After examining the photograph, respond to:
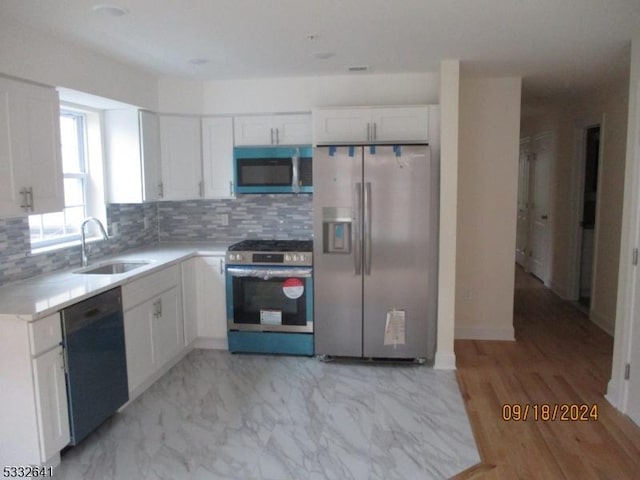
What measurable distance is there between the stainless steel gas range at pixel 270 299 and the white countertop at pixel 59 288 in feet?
1.70

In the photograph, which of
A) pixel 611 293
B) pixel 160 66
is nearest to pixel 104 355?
pixel 160 66

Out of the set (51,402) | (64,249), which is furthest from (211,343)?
(51,402)

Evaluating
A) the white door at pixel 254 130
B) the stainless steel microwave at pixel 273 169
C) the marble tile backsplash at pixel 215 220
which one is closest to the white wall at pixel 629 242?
the stainless steel microwave at pixel 273 169

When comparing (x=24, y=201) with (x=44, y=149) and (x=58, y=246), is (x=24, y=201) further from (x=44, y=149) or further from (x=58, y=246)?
(x=58, y=246)

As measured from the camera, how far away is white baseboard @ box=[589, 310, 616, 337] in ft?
15.2

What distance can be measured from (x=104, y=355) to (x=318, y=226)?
1789 millimetres

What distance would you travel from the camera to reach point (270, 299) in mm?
4047

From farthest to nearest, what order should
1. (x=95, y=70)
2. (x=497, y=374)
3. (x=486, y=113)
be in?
(x=486, y=113), (x=497, y=374), (x=95, y=70)

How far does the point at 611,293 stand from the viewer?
467cm

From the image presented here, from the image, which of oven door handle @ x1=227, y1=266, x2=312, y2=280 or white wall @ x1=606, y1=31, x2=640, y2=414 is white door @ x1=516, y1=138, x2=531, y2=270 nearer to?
white wall @ x1=606, y1=31, x2=640, y2=414

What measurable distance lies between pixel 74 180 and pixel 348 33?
2.45 metres

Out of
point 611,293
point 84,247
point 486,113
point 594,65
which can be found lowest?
point 611,293

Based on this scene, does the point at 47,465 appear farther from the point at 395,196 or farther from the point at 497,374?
the point at 497,374

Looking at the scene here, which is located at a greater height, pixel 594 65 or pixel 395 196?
pixel 594 65
